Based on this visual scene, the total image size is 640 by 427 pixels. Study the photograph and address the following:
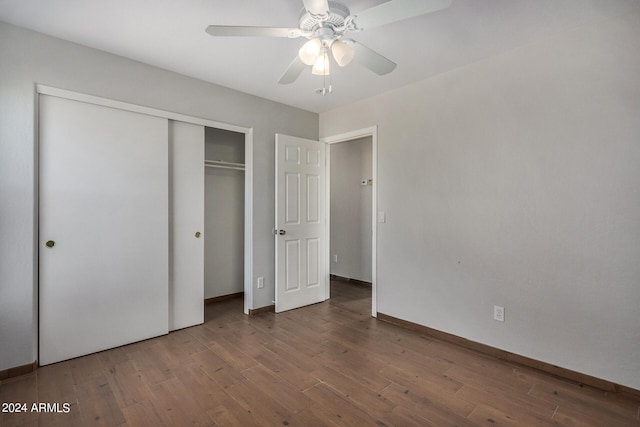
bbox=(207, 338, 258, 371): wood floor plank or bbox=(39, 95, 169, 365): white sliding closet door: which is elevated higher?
bbox=(39, 95, 169, 365): white sliding closet door

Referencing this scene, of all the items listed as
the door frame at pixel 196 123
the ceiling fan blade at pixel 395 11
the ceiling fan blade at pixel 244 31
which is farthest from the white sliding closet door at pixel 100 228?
the ceiling fan blade at pixel 395 11

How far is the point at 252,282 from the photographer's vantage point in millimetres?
3498

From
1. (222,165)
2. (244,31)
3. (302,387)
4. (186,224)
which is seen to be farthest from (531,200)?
(222,165)

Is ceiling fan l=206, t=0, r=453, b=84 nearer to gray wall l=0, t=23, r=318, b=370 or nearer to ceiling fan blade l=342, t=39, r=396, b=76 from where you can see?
ceiling fan blade l=342, t=39, r=396, b=76

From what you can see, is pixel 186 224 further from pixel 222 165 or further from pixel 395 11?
pixel 395 11

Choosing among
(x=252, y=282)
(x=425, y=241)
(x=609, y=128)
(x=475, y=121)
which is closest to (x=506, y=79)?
(x=475, y=121)

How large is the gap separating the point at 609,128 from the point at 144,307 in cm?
390

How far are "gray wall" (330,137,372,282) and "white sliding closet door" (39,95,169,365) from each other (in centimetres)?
288

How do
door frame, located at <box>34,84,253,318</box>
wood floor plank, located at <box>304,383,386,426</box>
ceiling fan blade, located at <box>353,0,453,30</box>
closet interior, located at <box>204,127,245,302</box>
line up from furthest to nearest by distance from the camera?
closet interior, located at <box>204,127,245,302</box>
door frame, located at <box>34,84,253,318</box>
wood floor plank, located at <box>304,383,386,426</box>
ceiling fan blade, located at <box>353,0,453,30</box>

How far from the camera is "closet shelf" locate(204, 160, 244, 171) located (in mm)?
3656

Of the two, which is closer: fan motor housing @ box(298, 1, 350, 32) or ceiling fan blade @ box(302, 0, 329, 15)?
ceiling fan blade @ box(302, 0, 329, 15)

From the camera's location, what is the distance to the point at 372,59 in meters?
1.87

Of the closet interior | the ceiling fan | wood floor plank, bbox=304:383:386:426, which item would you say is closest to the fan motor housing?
the ceiling fan

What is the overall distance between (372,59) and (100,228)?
249cm
